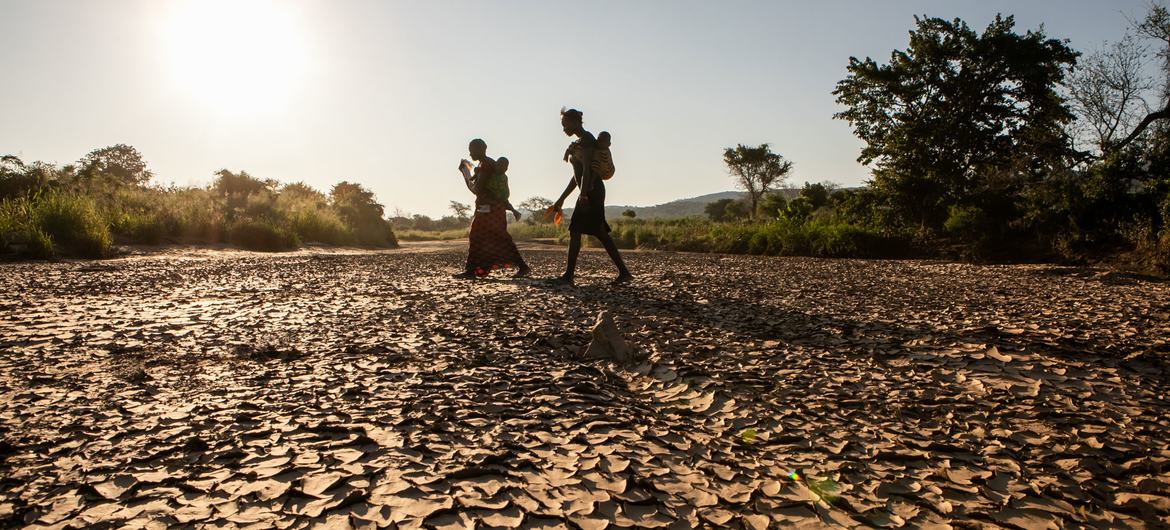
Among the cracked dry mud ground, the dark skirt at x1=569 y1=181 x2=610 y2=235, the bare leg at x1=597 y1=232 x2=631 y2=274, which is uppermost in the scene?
the dark skirt at x1=569 y1=181 x2=610 y2=235

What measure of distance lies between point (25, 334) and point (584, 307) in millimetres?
3545

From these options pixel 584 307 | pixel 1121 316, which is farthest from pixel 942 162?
pixel 584 307

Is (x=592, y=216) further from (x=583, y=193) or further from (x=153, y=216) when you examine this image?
(x=153, y=216)

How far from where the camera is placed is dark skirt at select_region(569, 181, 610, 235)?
6500mm

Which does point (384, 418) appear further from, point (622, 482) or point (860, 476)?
point (860, 476)

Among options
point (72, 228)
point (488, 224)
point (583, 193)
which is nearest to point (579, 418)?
point (583, 193)

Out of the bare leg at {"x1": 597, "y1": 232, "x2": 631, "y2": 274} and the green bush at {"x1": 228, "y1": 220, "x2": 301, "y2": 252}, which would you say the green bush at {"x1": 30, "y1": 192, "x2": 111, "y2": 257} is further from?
the bare leg at {"x1": 597, "y1": 232, "x2": 631, "y2": 274}

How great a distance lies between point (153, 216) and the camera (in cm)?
1301

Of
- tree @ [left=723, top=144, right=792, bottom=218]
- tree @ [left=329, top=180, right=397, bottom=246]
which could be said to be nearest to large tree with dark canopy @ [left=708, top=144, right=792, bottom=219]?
tree @ [left=723, top=144, right=792, bottom=218]

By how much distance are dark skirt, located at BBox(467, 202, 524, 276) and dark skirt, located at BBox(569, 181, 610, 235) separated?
1.52 metres

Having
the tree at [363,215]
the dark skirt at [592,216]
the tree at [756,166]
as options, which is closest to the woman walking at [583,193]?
the dark skirt at [592,216]

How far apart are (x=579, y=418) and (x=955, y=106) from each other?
13746mm

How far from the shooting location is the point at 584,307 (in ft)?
15.8

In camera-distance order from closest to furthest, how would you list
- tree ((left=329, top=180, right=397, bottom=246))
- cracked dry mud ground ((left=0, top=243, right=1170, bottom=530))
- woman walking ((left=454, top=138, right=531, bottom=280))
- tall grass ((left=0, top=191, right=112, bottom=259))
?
cracked dry mud ground ((left=0, top=243, right=1170, bottom=530))
woman walking ((left=454, top=138, right=531, bottom=280))
tall grass ((left=0, top=191, right=112, bottom=259))
tree ((left=329, top=180, right=397, bottom=246))
